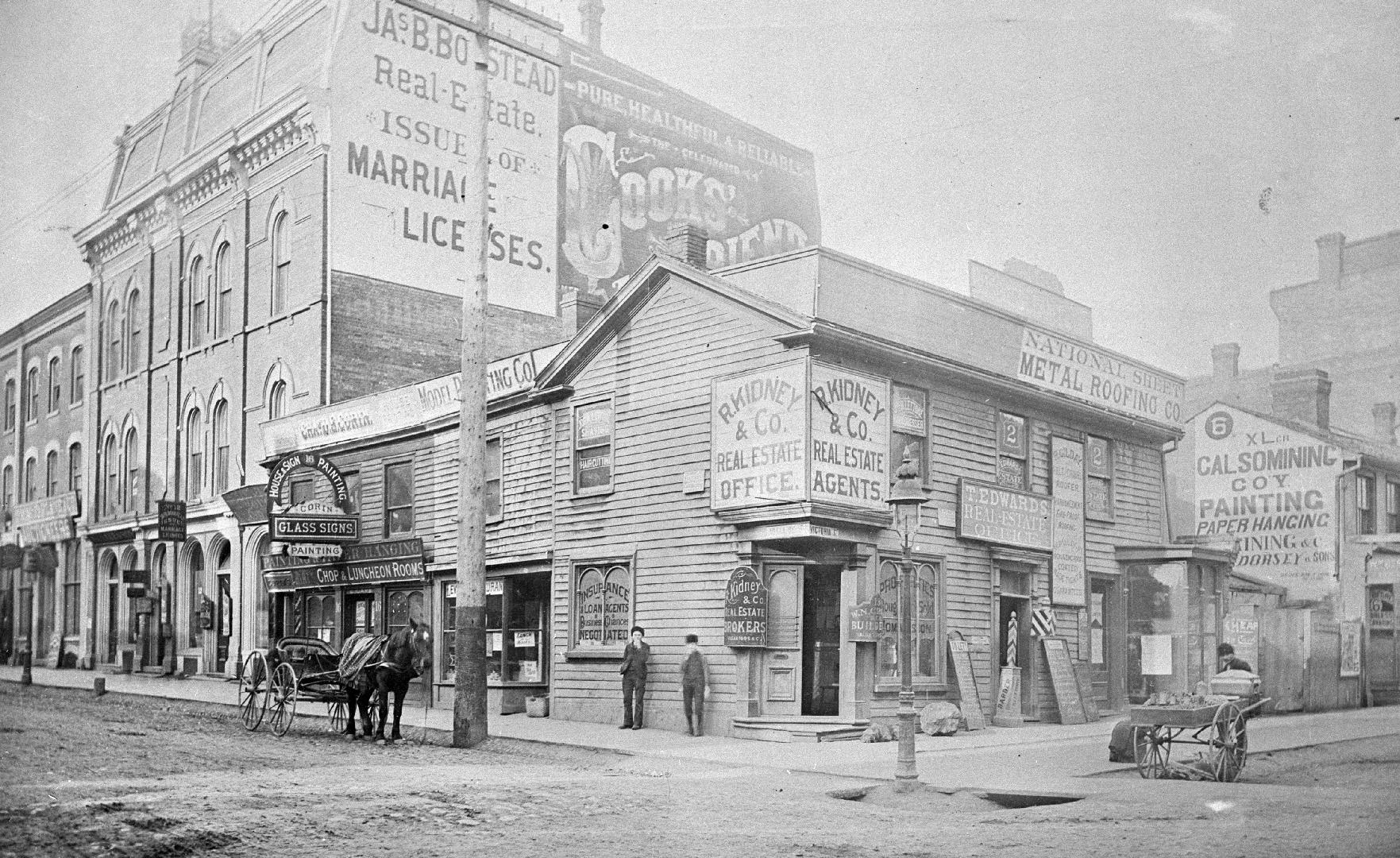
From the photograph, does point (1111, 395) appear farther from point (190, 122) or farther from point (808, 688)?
point (190, 122)

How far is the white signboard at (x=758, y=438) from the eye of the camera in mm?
16750

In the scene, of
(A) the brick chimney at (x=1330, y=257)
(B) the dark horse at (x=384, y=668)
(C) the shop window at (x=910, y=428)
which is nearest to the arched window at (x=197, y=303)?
(B) the dark horse at (x=384, y=668)

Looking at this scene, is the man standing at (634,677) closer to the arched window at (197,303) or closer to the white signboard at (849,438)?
the white signboard at (849,438)

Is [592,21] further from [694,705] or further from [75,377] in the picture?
[694,705]

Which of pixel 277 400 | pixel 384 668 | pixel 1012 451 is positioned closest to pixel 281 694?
pixel 384 668

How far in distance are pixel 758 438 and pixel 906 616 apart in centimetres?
508

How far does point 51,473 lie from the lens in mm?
14820

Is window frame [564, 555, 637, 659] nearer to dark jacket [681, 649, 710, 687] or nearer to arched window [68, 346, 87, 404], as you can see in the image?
dark jacket [681, 649, 710, 687]

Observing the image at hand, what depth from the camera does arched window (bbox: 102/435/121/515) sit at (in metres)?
15.7

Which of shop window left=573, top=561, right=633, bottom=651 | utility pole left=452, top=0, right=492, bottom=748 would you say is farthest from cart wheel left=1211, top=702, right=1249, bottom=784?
shop window left=573, top=561, right=633, bottom=651

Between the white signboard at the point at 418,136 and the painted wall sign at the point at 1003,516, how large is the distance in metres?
8.17

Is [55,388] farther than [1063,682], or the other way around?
[1063,682]

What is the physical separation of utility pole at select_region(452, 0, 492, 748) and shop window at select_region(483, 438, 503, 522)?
17.5 ft

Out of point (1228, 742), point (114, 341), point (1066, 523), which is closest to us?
point (1228, 742)
